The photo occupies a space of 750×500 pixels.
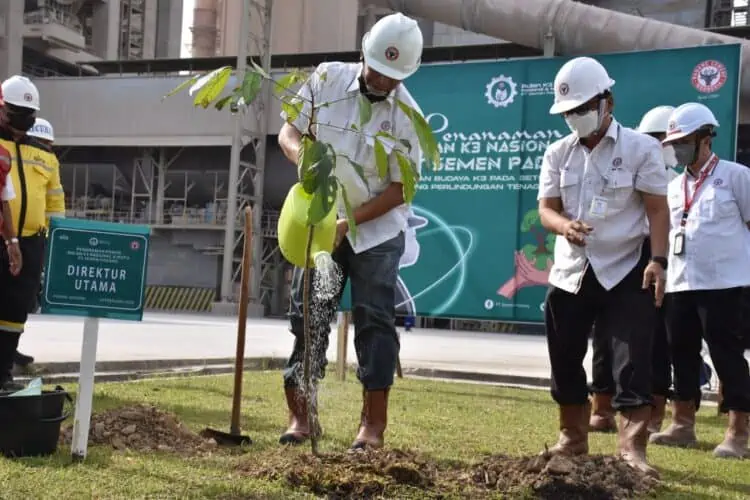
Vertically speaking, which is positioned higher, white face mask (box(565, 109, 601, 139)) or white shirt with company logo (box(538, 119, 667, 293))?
white face mask (box(565, 109, 601, 139))

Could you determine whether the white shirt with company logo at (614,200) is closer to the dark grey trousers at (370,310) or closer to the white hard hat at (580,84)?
the white hard hat at (580,84)

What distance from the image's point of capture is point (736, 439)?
3.98 metres

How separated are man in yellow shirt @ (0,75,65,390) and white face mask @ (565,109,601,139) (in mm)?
2847

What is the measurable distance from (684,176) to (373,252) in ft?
6.59

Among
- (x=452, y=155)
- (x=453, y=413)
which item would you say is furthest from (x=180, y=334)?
(x=453, y=413)

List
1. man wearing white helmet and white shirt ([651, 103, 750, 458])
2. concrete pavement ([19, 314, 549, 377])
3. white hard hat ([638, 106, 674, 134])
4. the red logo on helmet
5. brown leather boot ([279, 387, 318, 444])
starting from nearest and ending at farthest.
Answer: brown leather boot ([279, 387, 318, 444]), man wearing white helmet and white shirt ([651, 103, 750, 458]), white hard hat ([638, 106, 674, 134]), concrete pavement ([19, 314, 549, 377]), the red logo on helmet

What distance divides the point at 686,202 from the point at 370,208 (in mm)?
1998

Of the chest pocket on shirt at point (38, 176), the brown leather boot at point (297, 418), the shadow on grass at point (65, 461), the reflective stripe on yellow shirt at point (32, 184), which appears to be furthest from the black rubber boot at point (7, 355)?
the brown leather boot at point (297, 418)

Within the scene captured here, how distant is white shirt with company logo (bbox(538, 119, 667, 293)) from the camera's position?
11.1 feet

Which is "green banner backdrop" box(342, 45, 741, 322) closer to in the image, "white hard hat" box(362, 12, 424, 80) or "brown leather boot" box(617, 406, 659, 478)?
"brown leather boot" box(617, 406, 659, 478)

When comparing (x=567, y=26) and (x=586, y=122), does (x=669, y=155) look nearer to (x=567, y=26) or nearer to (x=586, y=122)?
(x=586, y=122)

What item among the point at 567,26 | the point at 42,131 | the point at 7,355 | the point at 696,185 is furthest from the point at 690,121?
the point at 567,26

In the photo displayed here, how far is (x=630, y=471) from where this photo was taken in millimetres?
2939

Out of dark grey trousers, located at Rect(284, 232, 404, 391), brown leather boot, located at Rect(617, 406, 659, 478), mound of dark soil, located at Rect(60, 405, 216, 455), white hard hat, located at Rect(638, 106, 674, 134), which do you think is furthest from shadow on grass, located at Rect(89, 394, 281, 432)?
white hard hat, located at Rect(638, 106, 674, 134)
